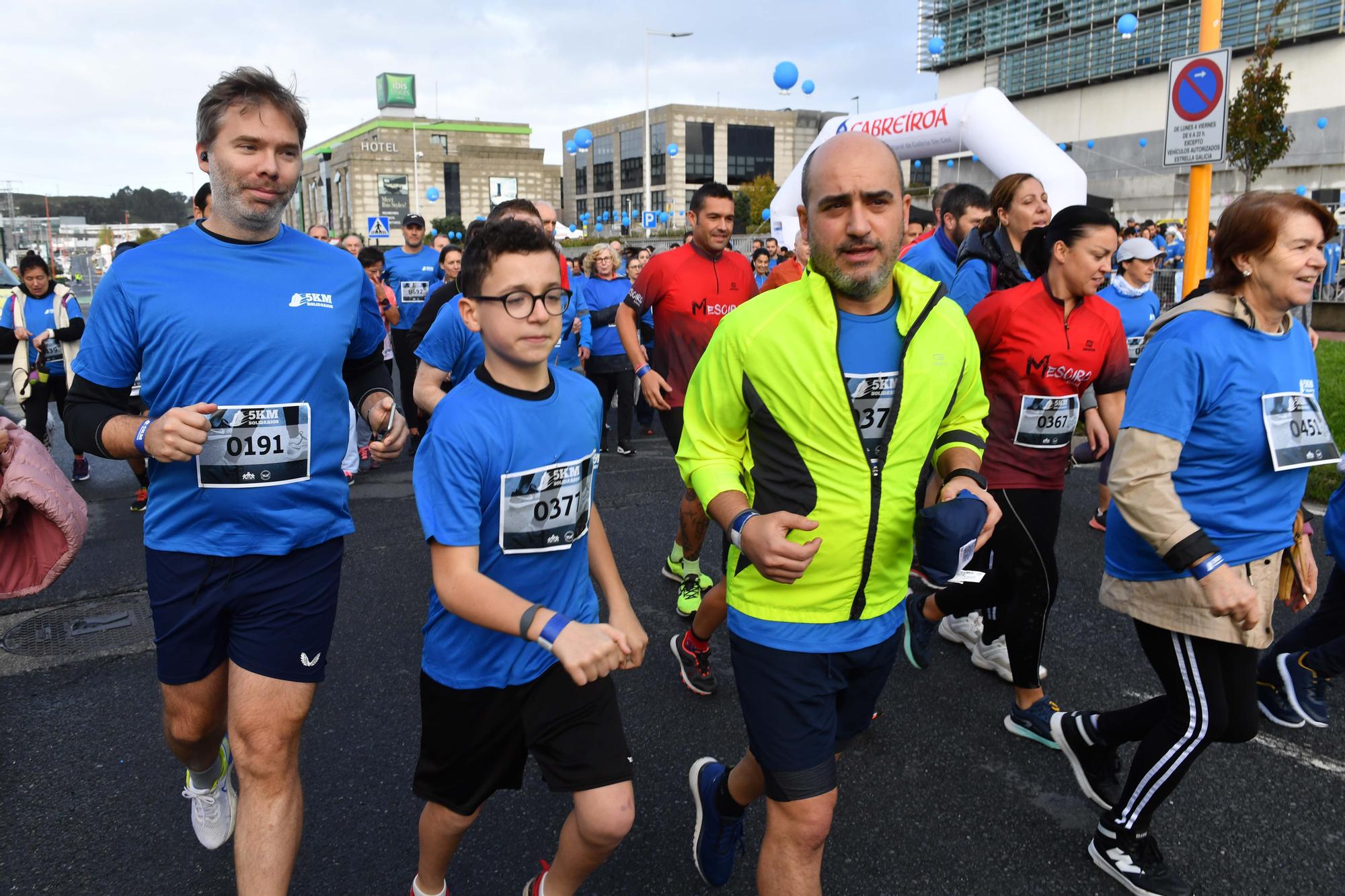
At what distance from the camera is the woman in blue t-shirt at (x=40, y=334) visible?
831 centimetres

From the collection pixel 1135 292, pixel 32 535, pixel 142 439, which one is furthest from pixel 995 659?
pixel 1135 292

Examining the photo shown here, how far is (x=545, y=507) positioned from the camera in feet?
7.68

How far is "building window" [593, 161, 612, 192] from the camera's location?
3812 inches

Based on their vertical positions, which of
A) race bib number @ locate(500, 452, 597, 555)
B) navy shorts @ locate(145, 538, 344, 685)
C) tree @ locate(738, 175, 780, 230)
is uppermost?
tree @ locate(738, 175, 780, 230)

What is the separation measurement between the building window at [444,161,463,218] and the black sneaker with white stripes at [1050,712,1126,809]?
344 ft

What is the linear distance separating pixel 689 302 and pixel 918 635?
2211 mm

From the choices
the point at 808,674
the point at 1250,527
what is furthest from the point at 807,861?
the point at 1250,527

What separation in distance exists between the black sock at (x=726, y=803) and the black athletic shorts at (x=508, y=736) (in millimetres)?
429

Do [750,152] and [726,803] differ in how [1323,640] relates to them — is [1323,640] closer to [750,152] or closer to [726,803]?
[726,803]

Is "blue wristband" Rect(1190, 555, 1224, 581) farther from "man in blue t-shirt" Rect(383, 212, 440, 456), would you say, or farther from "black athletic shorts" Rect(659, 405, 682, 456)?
"man in blue t-shirt" Rect(383, 212, 440, 456)

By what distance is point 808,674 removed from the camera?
226 centimetres

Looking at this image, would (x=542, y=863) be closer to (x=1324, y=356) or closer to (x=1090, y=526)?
(x=1090, y=526)

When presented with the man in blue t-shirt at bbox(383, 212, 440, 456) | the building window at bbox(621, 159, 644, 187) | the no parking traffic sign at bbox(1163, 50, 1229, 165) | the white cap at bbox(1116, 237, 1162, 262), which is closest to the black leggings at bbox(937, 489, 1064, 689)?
the white cap at bbox(1116, 237, 1162, 262)

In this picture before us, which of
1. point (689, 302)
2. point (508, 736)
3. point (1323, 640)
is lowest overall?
point (1323, 640)
